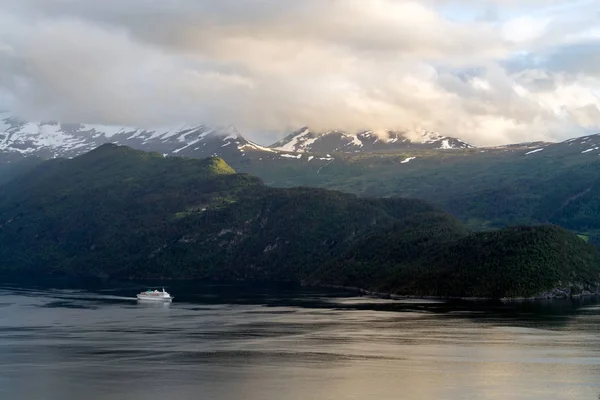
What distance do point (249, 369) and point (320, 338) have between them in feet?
117

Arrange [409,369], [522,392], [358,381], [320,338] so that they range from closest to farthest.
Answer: [522,392] → [358,381] → [409,369] → [320,338]

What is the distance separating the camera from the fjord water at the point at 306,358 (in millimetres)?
118000

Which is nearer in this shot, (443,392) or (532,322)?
(443,392)

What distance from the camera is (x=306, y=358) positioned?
143750mm

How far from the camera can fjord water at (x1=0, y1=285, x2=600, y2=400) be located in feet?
387

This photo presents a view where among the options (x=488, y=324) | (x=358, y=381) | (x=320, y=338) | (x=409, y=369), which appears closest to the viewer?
(x=358, y=381)

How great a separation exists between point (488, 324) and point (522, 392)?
236 feet

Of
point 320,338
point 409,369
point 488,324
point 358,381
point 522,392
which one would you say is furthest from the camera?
point 488,324

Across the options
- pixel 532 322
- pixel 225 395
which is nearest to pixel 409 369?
pixel 225 395

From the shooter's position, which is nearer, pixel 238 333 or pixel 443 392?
pixel 443 392

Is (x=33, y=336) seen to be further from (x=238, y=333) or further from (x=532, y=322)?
(x=532, y=322)

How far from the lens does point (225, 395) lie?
380 feet

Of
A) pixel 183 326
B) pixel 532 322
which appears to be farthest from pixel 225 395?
pixel 532 322

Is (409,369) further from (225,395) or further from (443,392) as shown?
(225,395)
